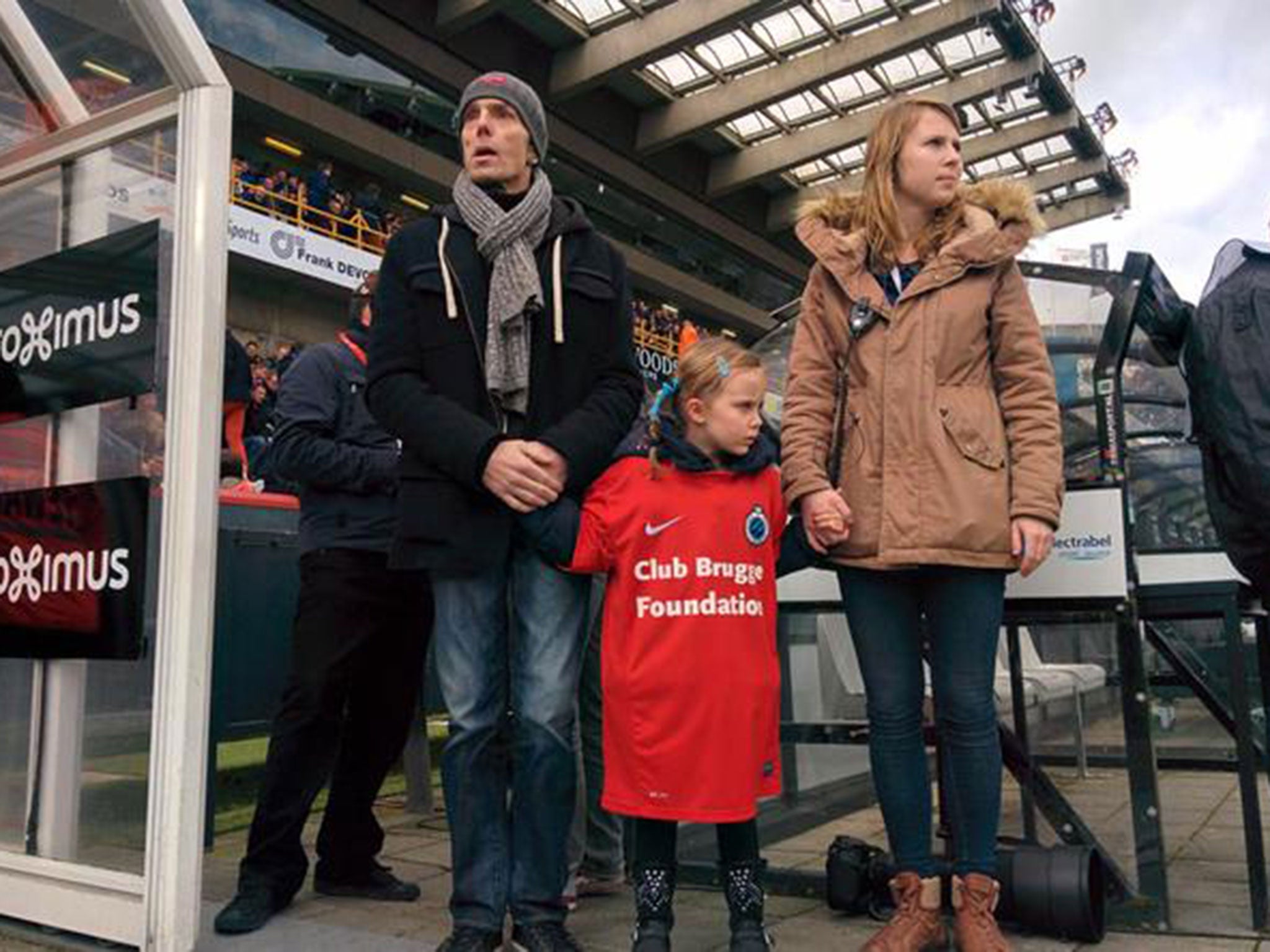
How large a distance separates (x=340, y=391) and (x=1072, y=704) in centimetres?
217

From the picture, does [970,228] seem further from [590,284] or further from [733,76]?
[733,76]

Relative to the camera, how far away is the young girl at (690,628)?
230 centimetres

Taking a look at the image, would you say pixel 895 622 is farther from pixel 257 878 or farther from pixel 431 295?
pixel 257 878

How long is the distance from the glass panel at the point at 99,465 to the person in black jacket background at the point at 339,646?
1.28 feet

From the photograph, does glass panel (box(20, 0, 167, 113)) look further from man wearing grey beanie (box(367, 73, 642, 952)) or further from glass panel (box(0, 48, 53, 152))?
man wearing grey beanie (box(367, 73, 642, 952))

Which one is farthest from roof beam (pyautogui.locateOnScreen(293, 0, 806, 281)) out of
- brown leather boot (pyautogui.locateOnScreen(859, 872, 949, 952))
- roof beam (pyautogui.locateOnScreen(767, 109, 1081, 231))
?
brown leather boot (pyautogui.locateOnScreen(859, 872, 949, 952))

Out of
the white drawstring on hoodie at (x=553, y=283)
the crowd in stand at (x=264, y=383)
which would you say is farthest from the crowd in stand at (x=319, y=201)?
the white drawstring on hoodie at (x=553, y=283)

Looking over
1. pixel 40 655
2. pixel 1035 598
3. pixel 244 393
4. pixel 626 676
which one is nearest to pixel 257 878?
pixel 40 655

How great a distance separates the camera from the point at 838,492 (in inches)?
97.3

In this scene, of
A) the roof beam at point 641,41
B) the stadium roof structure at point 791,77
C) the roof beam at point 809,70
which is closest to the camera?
the roof beam at point 641,41

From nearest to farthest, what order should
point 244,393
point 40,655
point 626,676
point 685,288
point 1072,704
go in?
1. point 626,676
2. point 40,655
3. point 1072,704
4. point 244,393
5. point 685,288

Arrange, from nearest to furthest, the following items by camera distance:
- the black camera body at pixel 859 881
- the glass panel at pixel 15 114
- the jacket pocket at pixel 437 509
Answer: the jacket pocket at pixel 437 509 → the black camera body at pixel 859 881 → the glass panel at pixel 15 114

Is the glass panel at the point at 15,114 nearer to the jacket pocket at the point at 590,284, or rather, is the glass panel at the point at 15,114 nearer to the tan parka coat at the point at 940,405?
the jacket pocket at the point at 590,284

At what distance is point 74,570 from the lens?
268 centimetres
